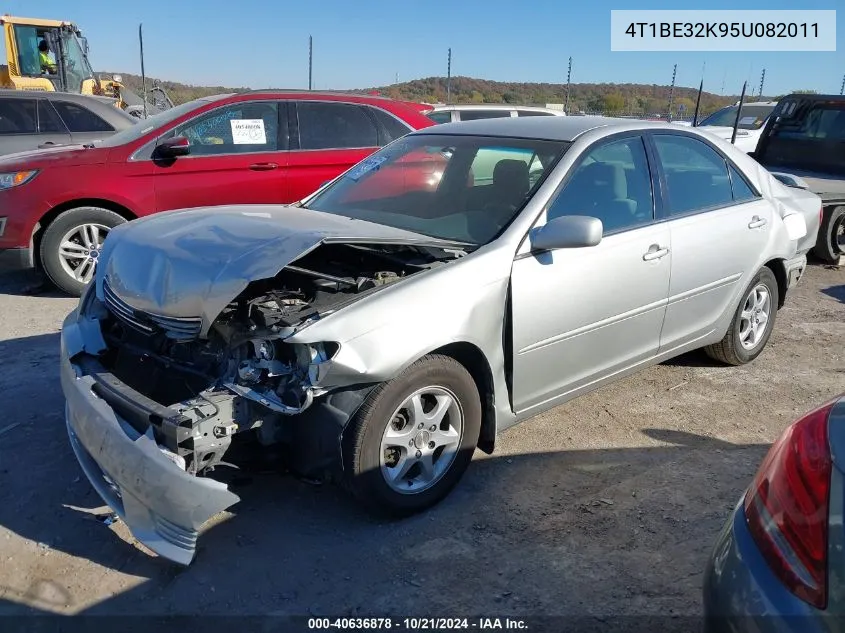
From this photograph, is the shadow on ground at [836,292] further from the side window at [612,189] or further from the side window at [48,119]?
the side window at [48,119]

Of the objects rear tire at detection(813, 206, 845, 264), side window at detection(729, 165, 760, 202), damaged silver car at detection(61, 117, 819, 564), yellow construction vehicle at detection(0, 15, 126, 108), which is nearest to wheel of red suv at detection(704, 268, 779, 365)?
damaged silver car at detection(61, 117, 819, 564)

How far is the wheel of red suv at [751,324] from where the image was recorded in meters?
4.81

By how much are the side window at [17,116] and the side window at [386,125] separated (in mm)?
4402

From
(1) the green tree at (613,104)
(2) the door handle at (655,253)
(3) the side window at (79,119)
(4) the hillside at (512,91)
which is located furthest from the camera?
(4) the hillside at (512,91)

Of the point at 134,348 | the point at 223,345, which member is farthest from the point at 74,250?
the point at 223,345

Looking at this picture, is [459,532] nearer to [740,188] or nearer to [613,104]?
[740,188]

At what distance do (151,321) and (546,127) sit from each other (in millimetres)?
2343

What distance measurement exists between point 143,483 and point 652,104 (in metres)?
36.4

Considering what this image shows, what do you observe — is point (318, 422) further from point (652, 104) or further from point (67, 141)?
point (652, 104)

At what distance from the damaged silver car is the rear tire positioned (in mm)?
4483

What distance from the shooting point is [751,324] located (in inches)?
197

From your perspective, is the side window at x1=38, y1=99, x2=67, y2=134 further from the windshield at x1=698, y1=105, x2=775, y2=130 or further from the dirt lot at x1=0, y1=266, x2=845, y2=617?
the windshield at x1=698, y1=105, x2=775, y2=130

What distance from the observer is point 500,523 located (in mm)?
3176

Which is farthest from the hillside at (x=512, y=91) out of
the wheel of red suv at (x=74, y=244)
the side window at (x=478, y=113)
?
the wheel of red suv at (x=74, y=244)
